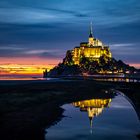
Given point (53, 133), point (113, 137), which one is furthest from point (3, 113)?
point (113, 137)

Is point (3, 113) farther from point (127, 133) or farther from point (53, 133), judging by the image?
point (127, 133)

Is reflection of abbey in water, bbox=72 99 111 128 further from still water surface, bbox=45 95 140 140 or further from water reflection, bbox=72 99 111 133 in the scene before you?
still water surface, bbox=45 95 140 140

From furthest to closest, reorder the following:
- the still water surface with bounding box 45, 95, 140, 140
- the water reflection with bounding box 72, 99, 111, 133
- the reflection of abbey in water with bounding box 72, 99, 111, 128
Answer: the reflection of abbey in water with bounding box 72, 99, 111, 128 < the water reflection with bounding box 72, 99, 111, 133 < the still water surface with bounding box 45, 95, 140, 140

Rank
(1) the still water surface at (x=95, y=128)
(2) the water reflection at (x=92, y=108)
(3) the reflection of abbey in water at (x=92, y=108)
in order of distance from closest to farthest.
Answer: (1) the still water surface at (x=95, y=128) < (2) the water reflection at (x=92, y=108) < (3) the reflection of abbey in water at (x=92, y=108)

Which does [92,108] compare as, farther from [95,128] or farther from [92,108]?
[95,128]

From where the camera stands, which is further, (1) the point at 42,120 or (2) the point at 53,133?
(1) the point at 42,120

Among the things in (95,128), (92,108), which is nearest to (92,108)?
(92,108)

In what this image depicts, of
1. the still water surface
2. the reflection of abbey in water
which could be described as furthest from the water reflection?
the still water surface

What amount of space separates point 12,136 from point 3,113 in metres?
9.96

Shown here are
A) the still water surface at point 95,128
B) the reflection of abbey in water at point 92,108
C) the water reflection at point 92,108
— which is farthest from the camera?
the reflection of abbey in water at point 92,108

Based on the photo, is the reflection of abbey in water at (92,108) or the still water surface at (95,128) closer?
the still water surface at (95,128)

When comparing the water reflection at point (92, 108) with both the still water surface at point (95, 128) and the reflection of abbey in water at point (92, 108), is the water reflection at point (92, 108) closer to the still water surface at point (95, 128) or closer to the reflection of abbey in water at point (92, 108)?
the reflection of abbey in water at point (92, 108)

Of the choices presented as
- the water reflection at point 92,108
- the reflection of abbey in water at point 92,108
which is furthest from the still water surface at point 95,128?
the reflection of abbey in water at point 92,108

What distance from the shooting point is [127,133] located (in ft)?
78.2
